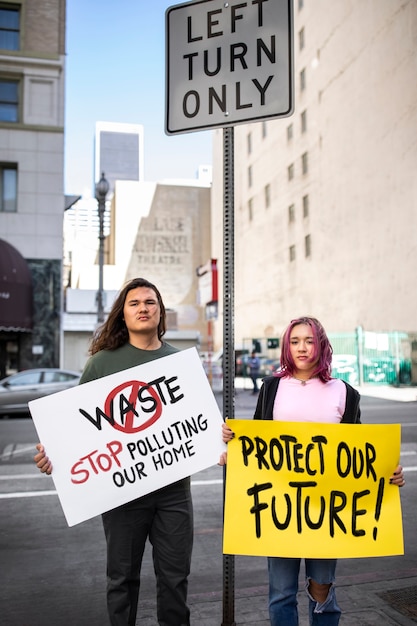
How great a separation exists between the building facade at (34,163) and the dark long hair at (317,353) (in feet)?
62.0

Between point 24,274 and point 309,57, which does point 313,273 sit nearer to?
point 309,57

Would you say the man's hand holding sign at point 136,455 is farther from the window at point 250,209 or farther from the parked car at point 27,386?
the window at point 250,209

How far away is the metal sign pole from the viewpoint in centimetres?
315

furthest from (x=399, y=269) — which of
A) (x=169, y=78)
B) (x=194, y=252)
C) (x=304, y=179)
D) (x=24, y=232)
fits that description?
(x=194, y=252)

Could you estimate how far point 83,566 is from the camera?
4.96m

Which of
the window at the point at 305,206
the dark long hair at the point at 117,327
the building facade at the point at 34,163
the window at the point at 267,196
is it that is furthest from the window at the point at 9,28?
the window at the point at 267,196

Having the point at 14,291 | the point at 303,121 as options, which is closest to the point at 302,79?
the point at 303,121

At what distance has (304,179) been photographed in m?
38.3

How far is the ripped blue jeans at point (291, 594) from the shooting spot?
2934mm

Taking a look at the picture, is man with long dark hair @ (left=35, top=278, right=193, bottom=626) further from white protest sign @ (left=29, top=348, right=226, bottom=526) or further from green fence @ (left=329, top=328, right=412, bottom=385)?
green fence @ (left=329, top=328, right=412, bottom=385)

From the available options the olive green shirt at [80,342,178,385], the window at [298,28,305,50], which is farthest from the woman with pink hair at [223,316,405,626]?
the window at [298,28,305,50]

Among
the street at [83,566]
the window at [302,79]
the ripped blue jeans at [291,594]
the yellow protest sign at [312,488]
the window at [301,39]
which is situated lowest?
the street at [83,566]

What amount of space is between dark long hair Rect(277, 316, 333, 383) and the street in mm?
1696

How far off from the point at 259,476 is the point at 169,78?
218cm
